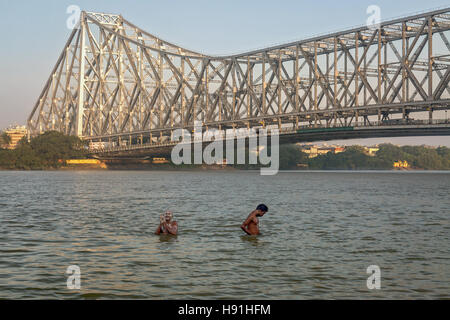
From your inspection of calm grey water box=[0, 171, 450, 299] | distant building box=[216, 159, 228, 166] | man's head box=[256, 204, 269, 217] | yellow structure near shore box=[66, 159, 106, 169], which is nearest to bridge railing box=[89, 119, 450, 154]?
yellow structure near shore box=[66, 159, 106, 169]

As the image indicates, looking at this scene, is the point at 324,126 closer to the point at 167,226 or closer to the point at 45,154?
the point at 45,154

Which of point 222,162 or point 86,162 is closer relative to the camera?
point 86,162

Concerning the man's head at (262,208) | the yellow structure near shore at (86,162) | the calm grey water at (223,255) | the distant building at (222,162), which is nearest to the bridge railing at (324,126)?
the yellow structure near shore at (86,162)

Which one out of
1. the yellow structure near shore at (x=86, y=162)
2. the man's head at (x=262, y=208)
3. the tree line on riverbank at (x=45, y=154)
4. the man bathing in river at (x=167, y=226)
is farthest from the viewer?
the yellow structure near shore at (x=86, y=162)

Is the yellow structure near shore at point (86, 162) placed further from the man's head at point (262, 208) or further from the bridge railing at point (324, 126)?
the man's head at point (262, 208)

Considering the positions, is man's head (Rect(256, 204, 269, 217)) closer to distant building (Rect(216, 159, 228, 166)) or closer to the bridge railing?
the bridge railing

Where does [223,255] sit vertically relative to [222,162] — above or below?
below

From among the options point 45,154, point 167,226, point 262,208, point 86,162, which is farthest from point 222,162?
point 262,208

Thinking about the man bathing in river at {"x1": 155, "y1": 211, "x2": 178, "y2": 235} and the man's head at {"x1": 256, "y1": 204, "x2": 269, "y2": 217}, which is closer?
the man's head at {"x1": 256, "y1": 204, "x2": 269, "y2": 217}

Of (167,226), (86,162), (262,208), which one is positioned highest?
(86,162)

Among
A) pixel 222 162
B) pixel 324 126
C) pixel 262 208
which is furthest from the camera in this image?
pixel 222 162

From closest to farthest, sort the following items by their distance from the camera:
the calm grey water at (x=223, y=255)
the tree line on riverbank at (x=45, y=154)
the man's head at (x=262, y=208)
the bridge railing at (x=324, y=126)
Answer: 1. the calm grey water at (x=223, y=255)
2. the man's head at (x=262, y=208)
3. the bridge railing at (x=324, y=126)
4. the tree line on riverbank at (x=45, y=154)

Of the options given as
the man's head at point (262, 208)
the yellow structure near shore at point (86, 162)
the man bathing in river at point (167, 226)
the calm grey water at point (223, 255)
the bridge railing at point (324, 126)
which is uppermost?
the bridge railing at point (324, 126)

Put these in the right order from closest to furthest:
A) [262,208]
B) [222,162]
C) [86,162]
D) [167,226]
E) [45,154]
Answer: [262,208] → [167,226] → [86,162] → [45,154] → [222,162]
